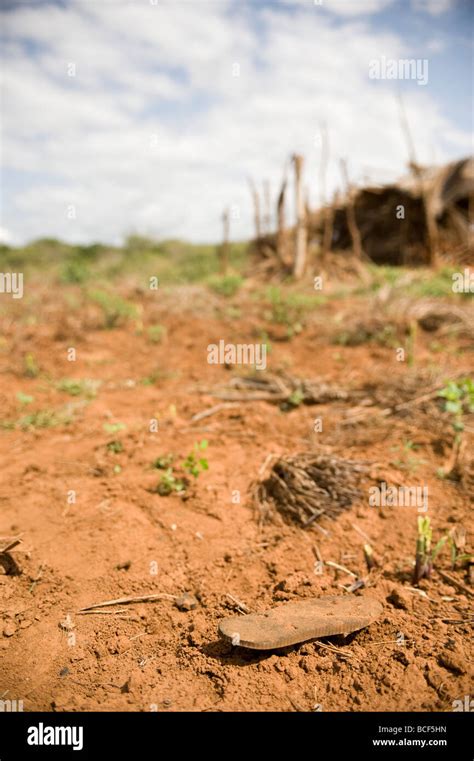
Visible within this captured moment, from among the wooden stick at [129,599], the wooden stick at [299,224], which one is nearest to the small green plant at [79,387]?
the wooden stick at [129,599]

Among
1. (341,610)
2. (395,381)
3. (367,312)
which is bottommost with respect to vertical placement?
(341,610)

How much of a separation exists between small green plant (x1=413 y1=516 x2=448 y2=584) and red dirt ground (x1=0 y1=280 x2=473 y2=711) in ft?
0.21

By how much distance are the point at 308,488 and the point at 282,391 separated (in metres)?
1.49

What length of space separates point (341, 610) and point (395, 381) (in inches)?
94.0

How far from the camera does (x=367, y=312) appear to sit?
6.01 m

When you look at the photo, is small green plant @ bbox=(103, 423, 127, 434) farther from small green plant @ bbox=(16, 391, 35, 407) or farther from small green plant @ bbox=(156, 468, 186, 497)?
small green plant @ bbox=(16, 391, 35, 407)

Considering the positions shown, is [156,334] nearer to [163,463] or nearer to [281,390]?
[281,390]

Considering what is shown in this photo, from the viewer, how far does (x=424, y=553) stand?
2324 mm

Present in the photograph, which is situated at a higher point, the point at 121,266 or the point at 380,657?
the point at 121,266
